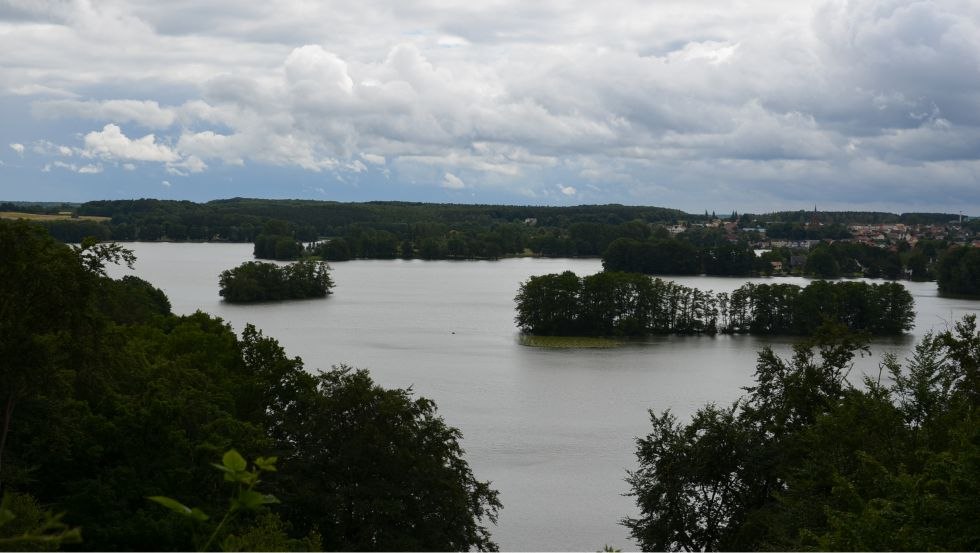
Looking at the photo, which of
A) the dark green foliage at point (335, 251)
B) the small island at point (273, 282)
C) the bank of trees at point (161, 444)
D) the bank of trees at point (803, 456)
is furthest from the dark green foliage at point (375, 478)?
the dark green foliage at point (335, 251)

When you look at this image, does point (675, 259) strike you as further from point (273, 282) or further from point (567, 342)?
point (567, 342)

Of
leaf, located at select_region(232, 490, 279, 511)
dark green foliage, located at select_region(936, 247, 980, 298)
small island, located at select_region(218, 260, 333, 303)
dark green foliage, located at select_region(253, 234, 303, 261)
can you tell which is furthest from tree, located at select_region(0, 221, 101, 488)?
dark green foliage, located at select_region(253, 234, 303, 261)

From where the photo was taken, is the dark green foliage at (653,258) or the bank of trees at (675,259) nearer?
the dark green foliage at (653,258)

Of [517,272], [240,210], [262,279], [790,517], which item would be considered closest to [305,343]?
[262,279]

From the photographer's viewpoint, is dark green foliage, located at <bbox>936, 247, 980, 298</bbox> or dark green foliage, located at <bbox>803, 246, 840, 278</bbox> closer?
dark green foliage, located at <bbox>936, 247, 980, 298</bbox>

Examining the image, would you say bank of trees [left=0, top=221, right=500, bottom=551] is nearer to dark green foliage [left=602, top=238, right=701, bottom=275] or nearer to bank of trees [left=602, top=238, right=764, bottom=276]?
dark green foliage [left=602, top=238, right=701, bottom=275]

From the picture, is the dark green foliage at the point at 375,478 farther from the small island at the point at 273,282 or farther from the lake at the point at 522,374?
the small island at the point at 273,282

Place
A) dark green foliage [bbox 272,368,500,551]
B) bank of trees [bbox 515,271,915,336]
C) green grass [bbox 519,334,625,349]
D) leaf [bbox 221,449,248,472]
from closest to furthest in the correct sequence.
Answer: leaf [bbox 221,449,248,472], dark green foliage [bbox 272,368,500,551], green grass [bbox 519,334,625,349], bank of trees [bbox 515,271,915,336]
